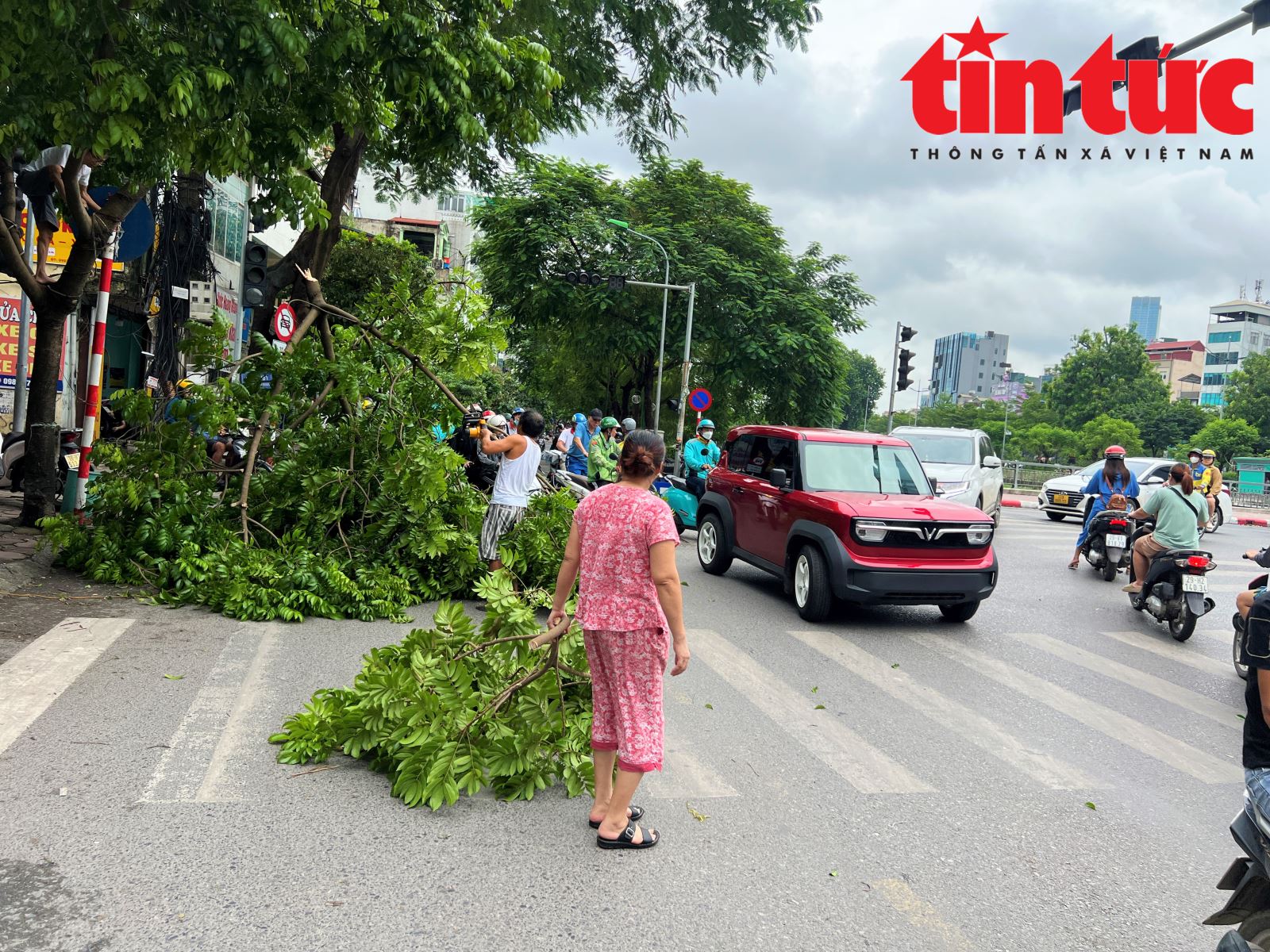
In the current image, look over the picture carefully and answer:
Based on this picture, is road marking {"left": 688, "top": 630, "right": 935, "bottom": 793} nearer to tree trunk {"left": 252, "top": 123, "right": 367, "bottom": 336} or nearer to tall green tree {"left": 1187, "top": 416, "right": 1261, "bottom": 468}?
tree trunk {"left": 252, "top": 123, "right": 367, "bottom": 336}

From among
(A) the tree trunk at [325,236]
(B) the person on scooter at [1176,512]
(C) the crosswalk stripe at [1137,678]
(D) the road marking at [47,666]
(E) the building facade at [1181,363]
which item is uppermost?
(E) the building facade at [1181,363]

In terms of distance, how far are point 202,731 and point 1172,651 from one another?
8.25 meters

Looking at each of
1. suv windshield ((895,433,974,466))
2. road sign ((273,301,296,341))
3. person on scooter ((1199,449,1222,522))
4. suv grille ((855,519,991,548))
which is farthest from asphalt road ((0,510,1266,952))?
person on scooter ((1199,449,1222,522))

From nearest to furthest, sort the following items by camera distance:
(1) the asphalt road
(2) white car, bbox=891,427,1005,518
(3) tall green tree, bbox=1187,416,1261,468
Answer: (1) the asphalt road, (2) white car, bbox=891,427,1005,518, (3) tall green tree, bbox=1187,416,1261,468

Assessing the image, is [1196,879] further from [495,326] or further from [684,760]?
[495,326]

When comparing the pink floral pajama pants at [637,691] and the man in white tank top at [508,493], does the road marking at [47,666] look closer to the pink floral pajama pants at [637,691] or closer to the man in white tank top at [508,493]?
the man in white tank top at [508,493]

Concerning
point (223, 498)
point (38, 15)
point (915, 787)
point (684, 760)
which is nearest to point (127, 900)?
point (684, 760)

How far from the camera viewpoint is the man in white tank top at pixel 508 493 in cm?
898

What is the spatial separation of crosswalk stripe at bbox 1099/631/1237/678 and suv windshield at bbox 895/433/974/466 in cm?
913

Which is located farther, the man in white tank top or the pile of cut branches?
the man in white tank top

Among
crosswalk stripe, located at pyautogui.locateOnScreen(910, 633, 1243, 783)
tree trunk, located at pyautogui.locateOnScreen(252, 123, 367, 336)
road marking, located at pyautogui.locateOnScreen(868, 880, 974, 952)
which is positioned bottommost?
crosswalk stripe, located at pyautogui.locateOnScreen(910, 633, 1243, 783)

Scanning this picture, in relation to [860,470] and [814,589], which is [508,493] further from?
[860,470]

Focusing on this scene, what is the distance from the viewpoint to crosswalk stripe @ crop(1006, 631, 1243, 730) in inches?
286

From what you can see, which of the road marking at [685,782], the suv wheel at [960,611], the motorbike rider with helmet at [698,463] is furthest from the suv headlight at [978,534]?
the motorbike rider with helmet at [698,463]
